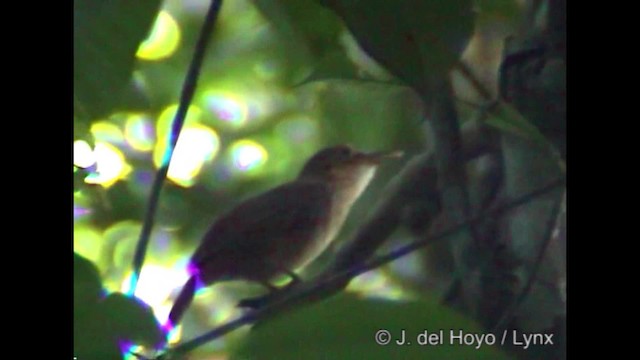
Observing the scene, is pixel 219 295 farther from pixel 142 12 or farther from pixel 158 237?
pixel 142 12

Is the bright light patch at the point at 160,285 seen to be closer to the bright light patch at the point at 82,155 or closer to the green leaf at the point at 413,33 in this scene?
the bright light patch at the point at 82,155

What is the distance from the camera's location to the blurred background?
84 centimetres

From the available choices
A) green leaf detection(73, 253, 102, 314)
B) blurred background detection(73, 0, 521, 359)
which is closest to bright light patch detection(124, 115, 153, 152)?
blurred background detection(73, 0, 521, 359)

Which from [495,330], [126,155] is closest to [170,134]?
[126,155]

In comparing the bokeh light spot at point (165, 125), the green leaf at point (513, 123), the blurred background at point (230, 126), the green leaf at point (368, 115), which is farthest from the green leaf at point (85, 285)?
the green leaf at point (513, 123)

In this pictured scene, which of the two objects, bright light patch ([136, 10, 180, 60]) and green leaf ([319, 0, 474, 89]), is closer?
green leaf ([319, 0, 474, 89])

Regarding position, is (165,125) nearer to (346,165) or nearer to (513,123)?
(346,165)

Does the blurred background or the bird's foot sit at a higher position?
the blurred background

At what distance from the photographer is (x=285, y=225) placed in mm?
874

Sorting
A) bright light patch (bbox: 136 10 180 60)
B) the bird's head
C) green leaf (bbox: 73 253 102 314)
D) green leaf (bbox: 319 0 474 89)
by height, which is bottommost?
green leaf (bbox: 73 253 102 314)

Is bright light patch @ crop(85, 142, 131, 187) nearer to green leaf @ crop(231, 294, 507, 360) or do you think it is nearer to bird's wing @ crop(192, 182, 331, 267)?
bird's wing @ crop(192, 182, 331, 267)

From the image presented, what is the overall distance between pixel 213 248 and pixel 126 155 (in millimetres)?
118

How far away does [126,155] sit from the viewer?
35.1 inches

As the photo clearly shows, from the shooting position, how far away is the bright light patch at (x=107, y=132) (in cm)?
87
